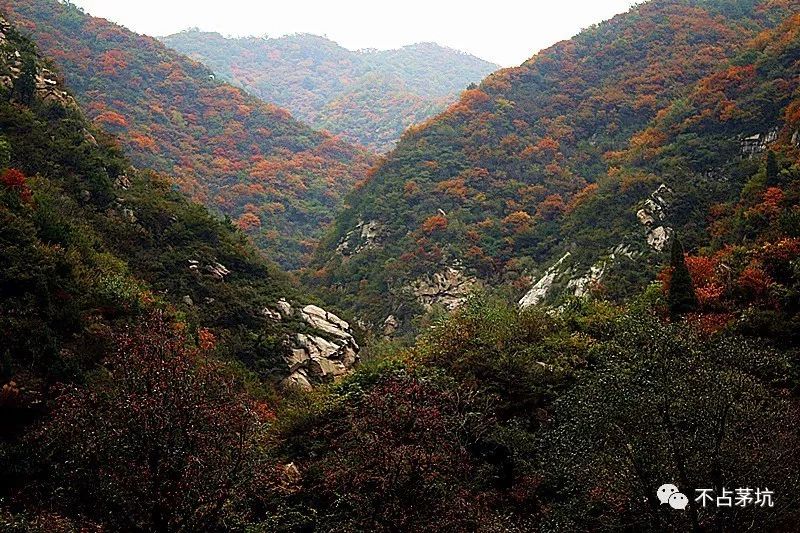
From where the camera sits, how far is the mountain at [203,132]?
50656 mm

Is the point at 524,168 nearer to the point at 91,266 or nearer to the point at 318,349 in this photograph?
the point at 318,349

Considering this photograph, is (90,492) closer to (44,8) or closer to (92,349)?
(92,349)

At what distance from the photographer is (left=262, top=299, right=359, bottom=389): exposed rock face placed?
68.0 feet

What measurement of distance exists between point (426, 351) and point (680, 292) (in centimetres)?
769

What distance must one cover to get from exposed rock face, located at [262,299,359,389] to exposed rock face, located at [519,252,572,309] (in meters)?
10.3

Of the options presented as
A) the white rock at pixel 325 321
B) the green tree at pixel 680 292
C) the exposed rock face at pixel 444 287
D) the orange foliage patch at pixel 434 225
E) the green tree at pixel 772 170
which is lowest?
the exposed rock face at pixel 444 287

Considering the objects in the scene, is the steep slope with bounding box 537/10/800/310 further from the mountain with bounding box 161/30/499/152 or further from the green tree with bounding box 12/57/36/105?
the mountain with bounding box 161/30/499/152

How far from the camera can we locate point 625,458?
9.30 meters

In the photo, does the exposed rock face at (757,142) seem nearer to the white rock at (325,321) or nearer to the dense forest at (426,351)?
the dense forest at (426,351)

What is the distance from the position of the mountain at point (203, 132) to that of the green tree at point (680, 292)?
33.6m

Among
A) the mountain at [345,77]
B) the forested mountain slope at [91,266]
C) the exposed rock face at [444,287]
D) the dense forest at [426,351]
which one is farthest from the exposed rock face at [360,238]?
the mountain at [345,77]

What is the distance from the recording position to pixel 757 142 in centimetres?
2861

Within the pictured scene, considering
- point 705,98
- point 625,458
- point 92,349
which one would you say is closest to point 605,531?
point 625,458

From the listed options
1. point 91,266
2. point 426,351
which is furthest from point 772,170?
point 91,266
